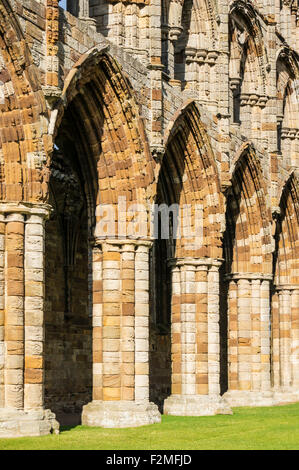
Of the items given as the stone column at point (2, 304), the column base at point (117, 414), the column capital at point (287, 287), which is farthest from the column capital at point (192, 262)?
the column capital at point (287, 287)

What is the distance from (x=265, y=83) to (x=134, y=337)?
11.0 meters

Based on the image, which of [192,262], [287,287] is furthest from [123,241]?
[287,287]

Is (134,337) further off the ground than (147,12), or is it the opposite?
(147,12)

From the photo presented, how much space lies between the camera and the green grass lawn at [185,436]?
13516 mm

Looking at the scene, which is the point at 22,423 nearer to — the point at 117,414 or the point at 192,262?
the point at 117,414

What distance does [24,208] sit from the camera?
47.6ft

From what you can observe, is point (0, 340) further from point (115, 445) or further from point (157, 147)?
point (157, 147)

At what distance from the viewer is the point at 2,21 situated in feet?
46.3

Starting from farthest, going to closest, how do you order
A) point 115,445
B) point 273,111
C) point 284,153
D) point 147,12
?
point 284,153
point 273,111
point 147,12
point 115,445

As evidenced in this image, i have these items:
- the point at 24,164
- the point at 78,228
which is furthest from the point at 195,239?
the point at 24,164

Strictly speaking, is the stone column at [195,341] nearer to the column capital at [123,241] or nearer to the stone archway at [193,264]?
the stone archway at [193,264]

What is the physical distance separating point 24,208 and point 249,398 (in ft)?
37.8

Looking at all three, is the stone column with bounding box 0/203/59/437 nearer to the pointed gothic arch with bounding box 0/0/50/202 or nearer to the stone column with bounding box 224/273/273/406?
the pointed gothic arch with bounding box 0/0/50/202

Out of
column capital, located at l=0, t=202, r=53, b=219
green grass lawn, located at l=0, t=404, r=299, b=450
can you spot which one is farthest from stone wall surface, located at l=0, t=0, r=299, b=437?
green grass lawn, located at l=0, t=404, r=299, b=450
